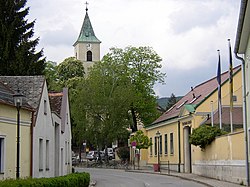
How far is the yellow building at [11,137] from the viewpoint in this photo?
20094 millimetres

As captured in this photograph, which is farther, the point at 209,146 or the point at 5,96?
the point at 209,146

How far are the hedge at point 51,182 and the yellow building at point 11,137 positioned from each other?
2.42 m

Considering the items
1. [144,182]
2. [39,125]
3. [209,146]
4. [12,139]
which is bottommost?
[144,182]

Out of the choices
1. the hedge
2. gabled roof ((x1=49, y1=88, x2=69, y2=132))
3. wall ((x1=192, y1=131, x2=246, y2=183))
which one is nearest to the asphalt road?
wall ((x1=192, y1=131, x2=246, y2=183))

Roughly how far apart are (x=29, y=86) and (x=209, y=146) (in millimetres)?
14813

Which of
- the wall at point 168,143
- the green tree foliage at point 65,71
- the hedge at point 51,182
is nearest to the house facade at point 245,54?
the hedge at point 51,182

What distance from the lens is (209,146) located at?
3541 centimetres

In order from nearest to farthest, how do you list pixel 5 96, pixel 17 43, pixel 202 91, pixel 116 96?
pixel 5 96 < pixel 17 43 < pixel 202 91 < pixel 116 96

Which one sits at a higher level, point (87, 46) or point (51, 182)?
point (87, 46)

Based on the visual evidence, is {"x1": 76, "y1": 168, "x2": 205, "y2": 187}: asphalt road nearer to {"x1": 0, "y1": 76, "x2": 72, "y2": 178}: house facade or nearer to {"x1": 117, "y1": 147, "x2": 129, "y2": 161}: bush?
{"x1": 0, "y1": 76, "x2": 72, "y2": 178}: house facade

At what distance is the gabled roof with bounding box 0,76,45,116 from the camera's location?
24562 millimetres

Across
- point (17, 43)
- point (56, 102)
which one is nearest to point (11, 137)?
point (56, 102)

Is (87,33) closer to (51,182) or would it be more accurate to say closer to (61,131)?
(61,131)

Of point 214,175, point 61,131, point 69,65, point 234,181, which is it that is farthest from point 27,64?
point 69,65
